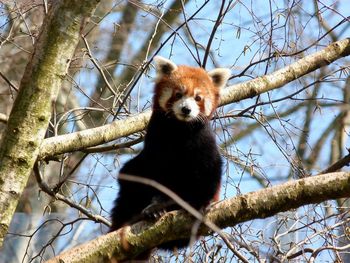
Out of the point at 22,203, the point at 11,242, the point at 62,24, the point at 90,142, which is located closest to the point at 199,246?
the point at 90,142

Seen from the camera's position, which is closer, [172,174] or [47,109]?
[47,109]

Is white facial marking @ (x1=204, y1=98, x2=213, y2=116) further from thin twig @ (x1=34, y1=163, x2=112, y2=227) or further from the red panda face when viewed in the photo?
thin twig @ (x1=34, y1=163, x2=112, y2=227)

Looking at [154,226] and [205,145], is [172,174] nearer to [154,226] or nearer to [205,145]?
[205,145]

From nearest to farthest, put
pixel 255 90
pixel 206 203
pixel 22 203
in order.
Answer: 1. pixel 206 203
2. pixel 255 90
3. pixel 22 203

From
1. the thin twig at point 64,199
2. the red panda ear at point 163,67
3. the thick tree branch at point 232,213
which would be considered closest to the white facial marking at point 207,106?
the red panda ear at point 163,67

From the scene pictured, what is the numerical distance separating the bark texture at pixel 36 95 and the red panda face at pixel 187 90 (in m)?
1.53

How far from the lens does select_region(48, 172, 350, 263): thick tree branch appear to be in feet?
11.3

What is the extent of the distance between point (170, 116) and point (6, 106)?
652 cm

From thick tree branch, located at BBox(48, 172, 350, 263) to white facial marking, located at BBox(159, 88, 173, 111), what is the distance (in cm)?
151

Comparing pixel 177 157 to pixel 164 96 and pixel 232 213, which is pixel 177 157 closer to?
pixel 164 96

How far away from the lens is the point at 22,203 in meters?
10.7

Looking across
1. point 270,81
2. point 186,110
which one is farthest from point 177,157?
point 270,81

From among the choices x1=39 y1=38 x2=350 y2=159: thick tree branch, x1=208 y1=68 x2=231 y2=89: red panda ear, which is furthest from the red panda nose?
x1=208 y1=68 x2=231 y2=89: red panda ear

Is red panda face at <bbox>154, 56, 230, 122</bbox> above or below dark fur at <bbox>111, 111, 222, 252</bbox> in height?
above
